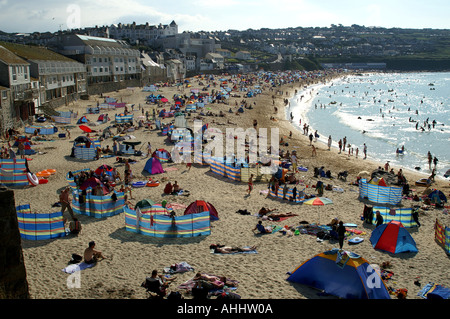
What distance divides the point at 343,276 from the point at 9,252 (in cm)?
681

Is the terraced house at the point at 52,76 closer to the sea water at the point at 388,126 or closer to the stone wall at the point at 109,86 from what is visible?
the stone wall at the point at 109,86

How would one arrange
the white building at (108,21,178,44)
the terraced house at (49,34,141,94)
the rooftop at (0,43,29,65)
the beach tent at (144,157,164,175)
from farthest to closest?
1. the white building at (108,21,178,44)
2. the terraced house at (49,34,141,94)
3. the rooftop at (0,43,29,65)
4. the beach tent at (144,157,164,175)

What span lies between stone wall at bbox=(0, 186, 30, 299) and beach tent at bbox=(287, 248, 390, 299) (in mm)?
5982

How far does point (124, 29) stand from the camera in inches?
5202

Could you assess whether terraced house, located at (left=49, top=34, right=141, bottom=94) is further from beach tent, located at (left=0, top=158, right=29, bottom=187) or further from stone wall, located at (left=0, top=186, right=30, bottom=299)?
stone wall, located at (left=0, top=186, right=30, bottom=299)

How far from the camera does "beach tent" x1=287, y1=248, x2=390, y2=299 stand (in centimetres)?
887

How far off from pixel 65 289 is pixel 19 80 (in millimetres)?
26812

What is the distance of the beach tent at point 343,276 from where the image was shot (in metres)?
8.87

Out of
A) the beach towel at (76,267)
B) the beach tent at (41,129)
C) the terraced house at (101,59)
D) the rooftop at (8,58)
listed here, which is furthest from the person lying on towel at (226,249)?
the terraced house at (101,59)

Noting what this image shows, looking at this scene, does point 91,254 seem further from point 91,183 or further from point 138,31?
point 138,31

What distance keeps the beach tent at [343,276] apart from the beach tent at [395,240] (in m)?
3.05

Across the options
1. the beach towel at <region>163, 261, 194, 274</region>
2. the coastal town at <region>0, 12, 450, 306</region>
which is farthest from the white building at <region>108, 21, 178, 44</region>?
the beach towel at <region>163, 261, 194, 274</region>
